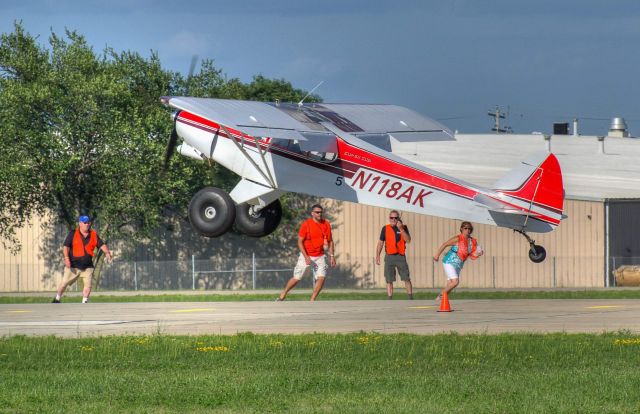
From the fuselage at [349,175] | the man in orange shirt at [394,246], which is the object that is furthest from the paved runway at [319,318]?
the fuselage at [349,175]

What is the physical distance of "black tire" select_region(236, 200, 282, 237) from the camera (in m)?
28.7

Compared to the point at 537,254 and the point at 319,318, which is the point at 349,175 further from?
the point at 319,318

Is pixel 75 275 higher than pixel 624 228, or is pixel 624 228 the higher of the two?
pixel 624 228

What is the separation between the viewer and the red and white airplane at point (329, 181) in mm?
27766

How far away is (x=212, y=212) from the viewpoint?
27797 millimetres

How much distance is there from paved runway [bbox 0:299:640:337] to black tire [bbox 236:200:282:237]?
15.7 feet

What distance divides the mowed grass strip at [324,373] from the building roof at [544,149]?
35.8m

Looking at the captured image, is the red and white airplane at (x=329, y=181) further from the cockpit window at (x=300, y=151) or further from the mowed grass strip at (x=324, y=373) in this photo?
the mowed grass strip at (x=324, y=373)

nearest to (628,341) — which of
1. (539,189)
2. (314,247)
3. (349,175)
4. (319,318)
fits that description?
(319,318)

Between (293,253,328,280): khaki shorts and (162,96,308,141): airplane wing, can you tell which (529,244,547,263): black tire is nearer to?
(162,96,308,141): airplane wing

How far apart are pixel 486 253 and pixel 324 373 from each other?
111 ft

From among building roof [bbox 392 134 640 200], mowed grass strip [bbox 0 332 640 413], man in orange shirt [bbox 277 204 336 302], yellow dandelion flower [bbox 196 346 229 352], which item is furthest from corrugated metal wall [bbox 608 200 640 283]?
yellow dandelion flower [bbox 196 346 229 352]

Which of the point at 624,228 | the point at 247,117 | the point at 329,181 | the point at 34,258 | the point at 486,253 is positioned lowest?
the point at 34,258

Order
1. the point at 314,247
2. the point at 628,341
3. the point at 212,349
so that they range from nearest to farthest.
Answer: the point at 212,349 → the point at 628,341 → the point at 314,247
